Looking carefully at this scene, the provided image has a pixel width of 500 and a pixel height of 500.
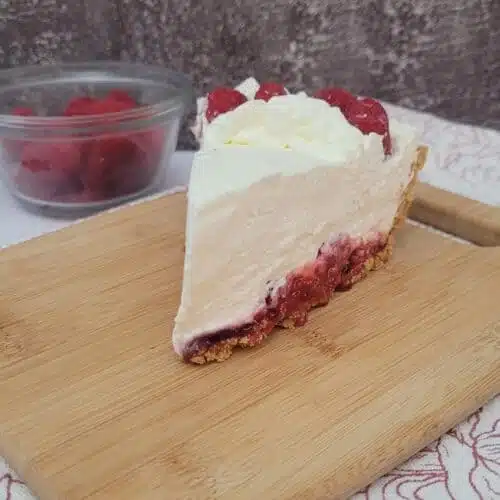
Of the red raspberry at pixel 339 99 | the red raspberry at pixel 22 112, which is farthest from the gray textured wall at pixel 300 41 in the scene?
the red raspberry at pixel 339 99

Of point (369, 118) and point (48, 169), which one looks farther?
point (48, 169)

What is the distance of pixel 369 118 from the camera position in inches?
59.2

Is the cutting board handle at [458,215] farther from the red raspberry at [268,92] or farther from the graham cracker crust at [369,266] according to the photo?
the red raspberry at [268,92]

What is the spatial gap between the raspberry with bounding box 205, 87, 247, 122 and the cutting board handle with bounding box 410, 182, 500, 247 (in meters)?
0.52

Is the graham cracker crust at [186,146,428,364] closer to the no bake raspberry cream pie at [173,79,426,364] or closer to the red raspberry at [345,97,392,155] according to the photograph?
the no bake raspberry cream pie at [173,79,426,364]

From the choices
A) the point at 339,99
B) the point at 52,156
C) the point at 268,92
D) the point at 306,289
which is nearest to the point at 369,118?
the point at 339,99

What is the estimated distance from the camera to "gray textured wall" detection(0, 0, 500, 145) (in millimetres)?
2168

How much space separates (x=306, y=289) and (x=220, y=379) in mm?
282

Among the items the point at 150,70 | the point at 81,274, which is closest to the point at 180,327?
the point at 81,274

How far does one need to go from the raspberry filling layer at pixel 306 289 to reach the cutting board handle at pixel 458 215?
0.78ft

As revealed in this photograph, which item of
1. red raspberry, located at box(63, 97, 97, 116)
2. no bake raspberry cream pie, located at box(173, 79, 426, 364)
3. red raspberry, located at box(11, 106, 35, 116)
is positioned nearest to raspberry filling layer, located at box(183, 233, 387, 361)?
no bake raspberry cream pie, located at box(173, 79, 426, 364)

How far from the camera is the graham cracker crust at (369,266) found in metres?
1.30

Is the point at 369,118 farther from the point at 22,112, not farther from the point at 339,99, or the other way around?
the point at 22,112

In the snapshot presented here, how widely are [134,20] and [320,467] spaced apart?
160 cm
